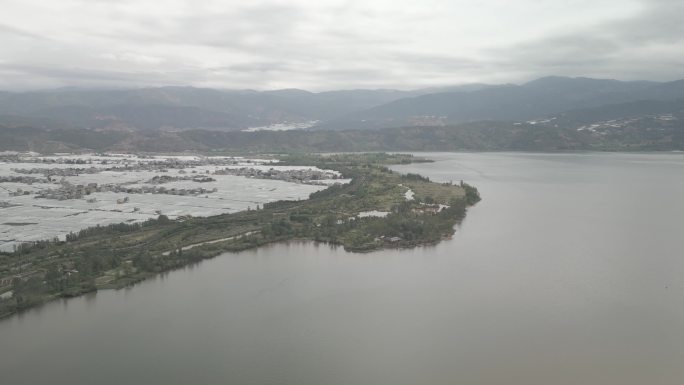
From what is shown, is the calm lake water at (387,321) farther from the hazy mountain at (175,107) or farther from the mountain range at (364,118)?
the hazy mountain at (175,107)

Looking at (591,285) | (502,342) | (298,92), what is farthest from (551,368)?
(298,92)

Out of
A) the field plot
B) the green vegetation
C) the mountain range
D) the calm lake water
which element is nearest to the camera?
the calm lake water

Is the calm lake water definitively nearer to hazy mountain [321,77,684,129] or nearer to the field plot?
the field plot

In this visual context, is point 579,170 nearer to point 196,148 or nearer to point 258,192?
point 258,192

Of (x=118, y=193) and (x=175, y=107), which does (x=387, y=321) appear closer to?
(x=118, y=193)

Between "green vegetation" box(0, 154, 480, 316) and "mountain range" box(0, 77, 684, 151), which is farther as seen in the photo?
"mountain range" box(0, 77, 684, 151)

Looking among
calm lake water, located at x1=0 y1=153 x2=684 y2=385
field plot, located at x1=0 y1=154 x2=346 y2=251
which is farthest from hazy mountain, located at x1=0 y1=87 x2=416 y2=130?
calm lake water, located at x1=0 y1=153 x2=684 y2=385

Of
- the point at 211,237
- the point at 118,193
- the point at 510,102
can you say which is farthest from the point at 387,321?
the point at 510,102
